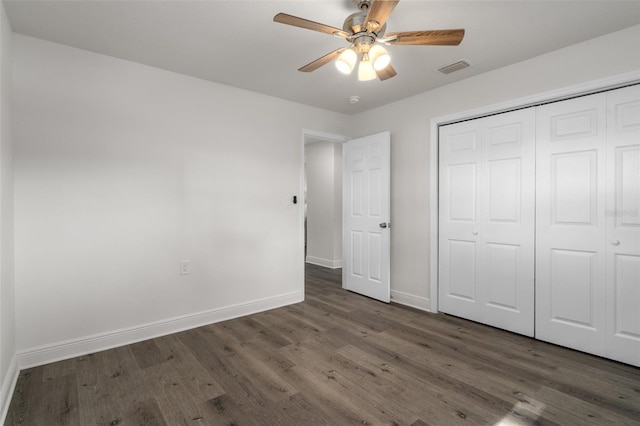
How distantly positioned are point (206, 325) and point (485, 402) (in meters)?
2.55

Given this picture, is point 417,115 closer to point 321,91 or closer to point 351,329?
point 321,91

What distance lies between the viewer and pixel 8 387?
198cm

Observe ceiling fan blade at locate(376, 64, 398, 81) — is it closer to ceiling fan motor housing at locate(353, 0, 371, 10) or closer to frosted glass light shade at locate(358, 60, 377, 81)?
frosted glass light shade at locate(358, 60, 377, 81)

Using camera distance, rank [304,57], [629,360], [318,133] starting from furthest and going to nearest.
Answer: [318,133]
[304,57]
[629,360]

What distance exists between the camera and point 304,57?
2744mm

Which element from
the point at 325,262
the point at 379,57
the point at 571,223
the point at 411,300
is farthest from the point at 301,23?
the point at 325,262

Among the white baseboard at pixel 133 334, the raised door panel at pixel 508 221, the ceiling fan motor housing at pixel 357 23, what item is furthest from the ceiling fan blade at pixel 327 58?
the white baseboard at pixel 133 334

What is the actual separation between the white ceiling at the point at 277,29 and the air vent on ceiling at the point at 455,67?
0.25 ft

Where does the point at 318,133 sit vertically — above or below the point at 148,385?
above

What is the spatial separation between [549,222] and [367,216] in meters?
1.99

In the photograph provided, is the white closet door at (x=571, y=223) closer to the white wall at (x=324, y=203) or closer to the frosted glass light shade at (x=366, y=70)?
the frosted glass light shade at (x=366, y=70)

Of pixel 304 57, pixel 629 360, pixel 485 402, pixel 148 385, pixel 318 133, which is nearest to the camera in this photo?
pixel 485 402

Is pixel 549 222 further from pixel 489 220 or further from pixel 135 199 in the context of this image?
pixel 135 199

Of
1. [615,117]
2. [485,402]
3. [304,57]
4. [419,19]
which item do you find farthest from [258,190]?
[615,117]
